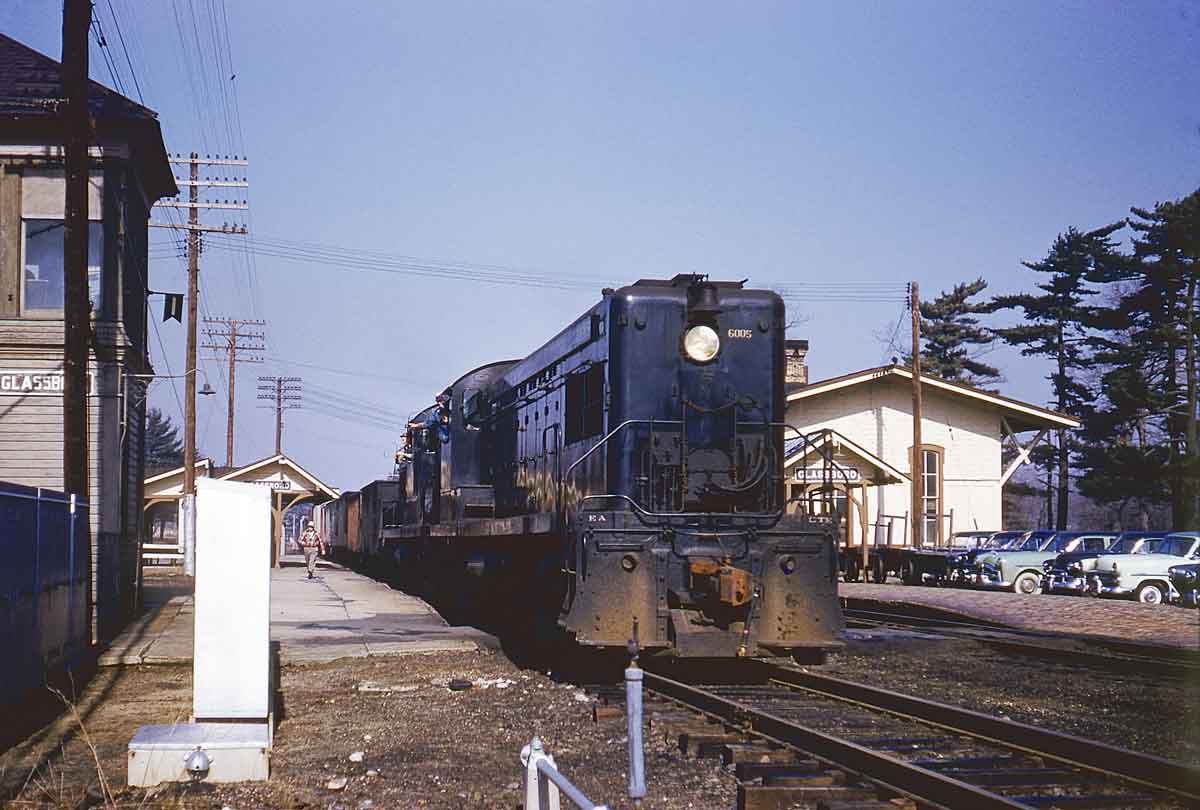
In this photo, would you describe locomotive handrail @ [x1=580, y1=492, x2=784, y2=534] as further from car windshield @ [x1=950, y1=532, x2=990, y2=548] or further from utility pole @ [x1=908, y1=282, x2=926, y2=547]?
utility pole @ [x1=908, y1=282, x2=926, y2=547]

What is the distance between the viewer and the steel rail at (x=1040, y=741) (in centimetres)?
685

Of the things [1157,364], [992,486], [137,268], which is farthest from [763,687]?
[1157,364]

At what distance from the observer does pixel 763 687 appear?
1109cm

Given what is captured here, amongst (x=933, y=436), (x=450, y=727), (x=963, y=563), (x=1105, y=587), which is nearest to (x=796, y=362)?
(x=933, y=436)

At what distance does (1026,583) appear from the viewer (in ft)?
93.1

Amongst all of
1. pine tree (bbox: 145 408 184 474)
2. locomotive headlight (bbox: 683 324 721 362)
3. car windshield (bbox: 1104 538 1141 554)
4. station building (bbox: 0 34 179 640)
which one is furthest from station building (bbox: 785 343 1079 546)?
pine tree (bbox: 145 408 184 474)

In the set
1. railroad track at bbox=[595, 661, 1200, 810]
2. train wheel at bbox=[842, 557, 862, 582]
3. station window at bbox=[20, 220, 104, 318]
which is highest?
station window at bbox=[20, 220, 104, 318]

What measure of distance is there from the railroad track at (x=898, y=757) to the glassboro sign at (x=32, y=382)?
11.8 meters

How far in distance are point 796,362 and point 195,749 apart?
35455 mm

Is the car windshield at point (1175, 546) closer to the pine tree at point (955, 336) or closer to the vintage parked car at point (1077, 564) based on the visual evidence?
the vintage parked car at point (1077, 564)

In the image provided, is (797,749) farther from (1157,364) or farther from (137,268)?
(1157,364)

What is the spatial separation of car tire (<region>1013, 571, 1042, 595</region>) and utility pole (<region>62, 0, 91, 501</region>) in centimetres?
2158

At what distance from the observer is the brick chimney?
40.8 metres

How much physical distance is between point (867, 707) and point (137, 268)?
53.9 ft
